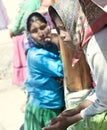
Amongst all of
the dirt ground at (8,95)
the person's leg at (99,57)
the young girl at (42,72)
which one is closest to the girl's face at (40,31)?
the young girl at (42,72)

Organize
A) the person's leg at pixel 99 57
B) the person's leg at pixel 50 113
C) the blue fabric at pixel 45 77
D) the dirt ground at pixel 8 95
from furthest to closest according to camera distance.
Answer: the dirt ground at pixel 8 95 < the person's leg at pixel 50 113 < the blue fabric at pixel 45 77 < the person's leg at pixel 99 57

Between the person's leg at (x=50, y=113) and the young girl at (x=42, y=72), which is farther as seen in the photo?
the person's leg at (x=50, y=113)

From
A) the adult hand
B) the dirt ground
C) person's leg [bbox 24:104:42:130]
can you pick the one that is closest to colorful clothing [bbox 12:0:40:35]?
person's leg [bbox 24:104:42:130]

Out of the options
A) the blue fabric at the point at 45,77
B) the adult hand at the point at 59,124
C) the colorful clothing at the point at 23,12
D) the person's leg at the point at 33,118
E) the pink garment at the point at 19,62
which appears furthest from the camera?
the pink garment at the point at 19,62

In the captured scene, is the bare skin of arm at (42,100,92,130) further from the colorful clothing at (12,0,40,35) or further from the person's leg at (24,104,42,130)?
the colorful clothing at (12,0,40,35)

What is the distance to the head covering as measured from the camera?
75.7 inches

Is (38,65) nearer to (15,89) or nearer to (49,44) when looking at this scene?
(49,44)

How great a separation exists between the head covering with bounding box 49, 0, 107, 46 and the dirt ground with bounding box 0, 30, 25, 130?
2.55 meters

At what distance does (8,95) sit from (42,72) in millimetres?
2305

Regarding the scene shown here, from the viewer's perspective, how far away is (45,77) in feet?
10.5

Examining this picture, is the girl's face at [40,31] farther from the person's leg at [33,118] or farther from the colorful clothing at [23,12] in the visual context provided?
the person's leg at [33,118]

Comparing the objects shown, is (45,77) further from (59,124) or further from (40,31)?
(59,124)

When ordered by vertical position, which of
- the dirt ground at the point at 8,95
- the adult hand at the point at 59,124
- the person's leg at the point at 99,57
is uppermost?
Answer: the person's leg at the point at 99,57

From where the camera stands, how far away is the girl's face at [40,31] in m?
3.11
